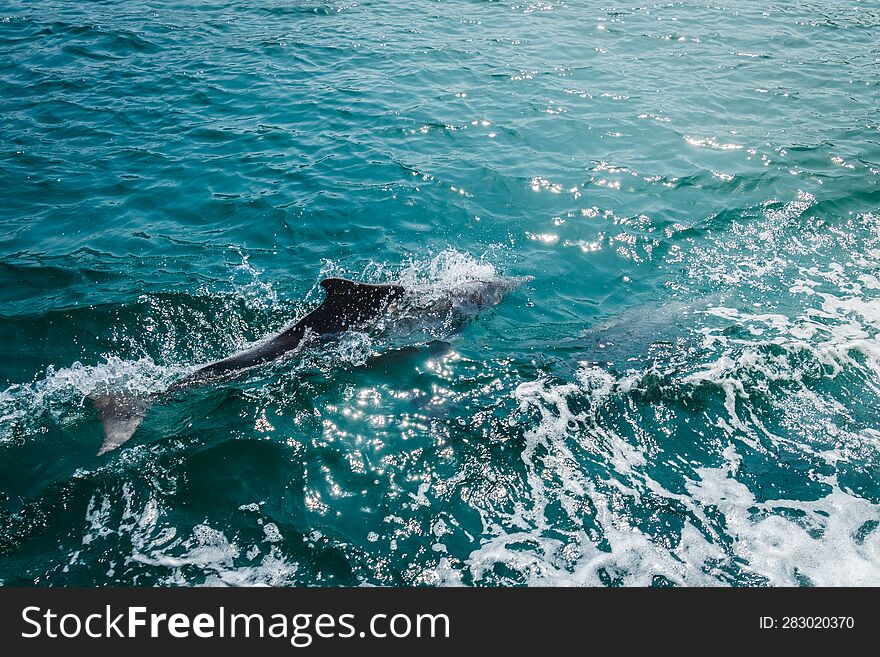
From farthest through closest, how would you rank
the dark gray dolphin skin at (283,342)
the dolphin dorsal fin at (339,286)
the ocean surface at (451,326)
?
the dolphin dorsal fin at (339,286) → the dark gray dolphin skin at (283,342) → the ocean surface at (451,326)

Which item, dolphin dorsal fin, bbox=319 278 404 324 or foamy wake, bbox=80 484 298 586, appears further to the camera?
dolphin dorsal fin, bbox=319 278 404 324

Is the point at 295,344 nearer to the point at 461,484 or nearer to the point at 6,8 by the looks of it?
the point at 461,484

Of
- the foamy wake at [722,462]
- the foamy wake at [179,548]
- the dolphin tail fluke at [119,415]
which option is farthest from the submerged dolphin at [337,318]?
the foamy wake at [722,462]

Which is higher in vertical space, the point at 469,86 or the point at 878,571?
the point at 469,86

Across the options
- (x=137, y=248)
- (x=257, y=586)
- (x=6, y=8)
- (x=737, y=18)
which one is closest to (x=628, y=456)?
(x=257, y=586)

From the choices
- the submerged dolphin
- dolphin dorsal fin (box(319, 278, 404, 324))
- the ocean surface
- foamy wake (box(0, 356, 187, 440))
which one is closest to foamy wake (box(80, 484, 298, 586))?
the ocean surface

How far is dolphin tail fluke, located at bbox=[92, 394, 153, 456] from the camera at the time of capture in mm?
6965

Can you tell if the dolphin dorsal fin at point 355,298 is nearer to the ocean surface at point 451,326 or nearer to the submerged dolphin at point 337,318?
the submerged dolphin at point 337,318

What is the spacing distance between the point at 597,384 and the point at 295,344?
160 inches

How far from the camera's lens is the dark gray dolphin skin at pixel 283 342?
7176mm

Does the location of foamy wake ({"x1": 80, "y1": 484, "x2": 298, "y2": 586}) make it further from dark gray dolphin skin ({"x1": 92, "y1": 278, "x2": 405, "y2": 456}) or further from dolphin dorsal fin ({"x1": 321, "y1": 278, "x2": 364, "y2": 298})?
dolphin dorsal fin ({"x1": 321, "y1": 278, "x2": 364, "y2": 298})

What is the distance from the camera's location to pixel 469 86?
17094 millimetres

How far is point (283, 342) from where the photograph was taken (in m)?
8.15

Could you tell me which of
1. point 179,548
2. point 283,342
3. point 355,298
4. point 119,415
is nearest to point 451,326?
point 355,298
